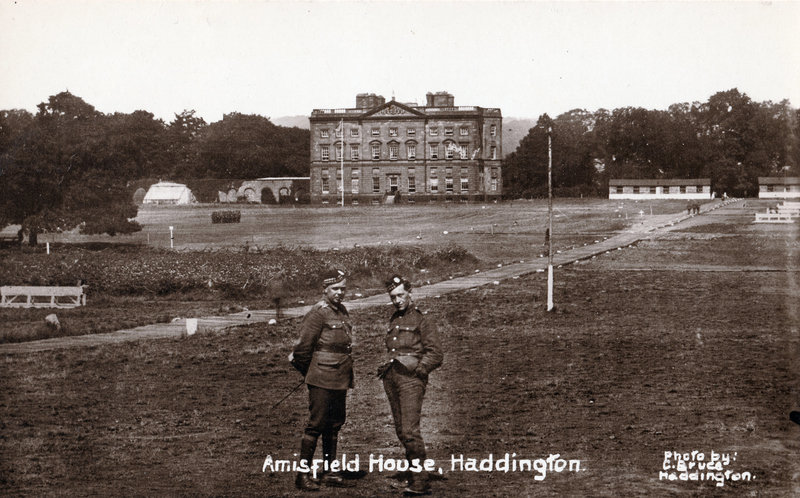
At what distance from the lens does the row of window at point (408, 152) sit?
362 feet

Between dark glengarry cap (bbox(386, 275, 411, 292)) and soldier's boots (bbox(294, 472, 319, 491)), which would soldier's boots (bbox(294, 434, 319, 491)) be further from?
dark glengarry cap (bbox(386, 275, 411, 292))

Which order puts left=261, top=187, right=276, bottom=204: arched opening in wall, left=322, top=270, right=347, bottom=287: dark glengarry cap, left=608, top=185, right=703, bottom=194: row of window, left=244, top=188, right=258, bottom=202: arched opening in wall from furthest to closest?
left=244, top=188, right=258, bottom=202: arched opening in wall, left=261, top=187, right=276, bottom=204: arched opening in wall, left=608, top=185, right=703, bottom=194: row of window, left=322, top=270, right=347, bottom=287: dark glengarry cap

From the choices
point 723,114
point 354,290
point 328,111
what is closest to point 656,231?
point 354,290

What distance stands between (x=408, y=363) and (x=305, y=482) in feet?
5.25

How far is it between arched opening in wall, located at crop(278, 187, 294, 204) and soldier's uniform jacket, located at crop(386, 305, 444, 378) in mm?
108947

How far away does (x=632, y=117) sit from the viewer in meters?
120

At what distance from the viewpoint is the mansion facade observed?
110375 millimetres

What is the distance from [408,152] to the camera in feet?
367

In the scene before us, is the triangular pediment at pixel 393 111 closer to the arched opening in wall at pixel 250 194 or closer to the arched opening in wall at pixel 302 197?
the arched opening in wall at pixel 302 197

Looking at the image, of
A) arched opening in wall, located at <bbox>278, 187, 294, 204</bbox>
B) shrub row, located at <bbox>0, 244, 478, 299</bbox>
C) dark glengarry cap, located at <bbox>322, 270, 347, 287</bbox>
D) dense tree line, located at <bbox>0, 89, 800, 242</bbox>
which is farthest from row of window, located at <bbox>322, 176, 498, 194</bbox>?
dark glengarry cap, located at <bbox>322, 270, 347, 287</bbox>

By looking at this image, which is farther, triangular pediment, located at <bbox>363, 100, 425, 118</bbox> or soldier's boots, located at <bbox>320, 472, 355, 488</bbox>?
triangular pediment, located at <bbox>363, 100, 425, 118</bbox>

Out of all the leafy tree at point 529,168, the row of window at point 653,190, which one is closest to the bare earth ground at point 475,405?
the leafy tree at point 529,168

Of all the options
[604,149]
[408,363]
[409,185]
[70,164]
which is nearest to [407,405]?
[408,363]

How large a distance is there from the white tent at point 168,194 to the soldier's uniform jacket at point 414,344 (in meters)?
107
